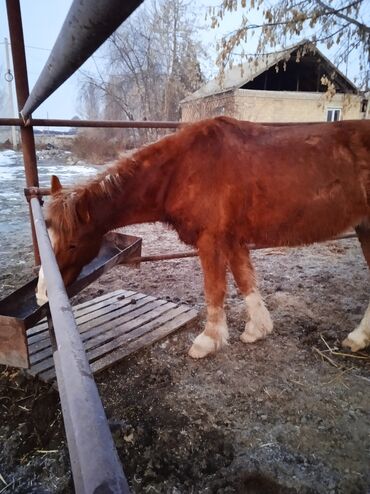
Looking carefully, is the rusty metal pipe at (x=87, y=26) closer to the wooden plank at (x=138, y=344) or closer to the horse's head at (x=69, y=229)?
the horse's head at (x=69, y=229)

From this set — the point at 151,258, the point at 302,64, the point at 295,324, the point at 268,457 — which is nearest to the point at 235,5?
the point at 151,258

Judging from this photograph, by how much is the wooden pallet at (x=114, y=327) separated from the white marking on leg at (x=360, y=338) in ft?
4.14

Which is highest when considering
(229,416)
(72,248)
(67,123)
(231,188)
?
(67,123)

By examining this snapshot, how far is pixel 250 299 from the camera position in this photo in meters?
2.78

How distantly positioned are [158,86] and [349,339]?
25.5 meters

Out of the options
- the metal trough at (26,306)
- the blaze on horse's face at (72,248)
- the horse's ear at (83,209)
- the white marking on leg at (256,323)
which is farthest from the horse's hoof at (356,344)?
the horse's ear at (83,209)

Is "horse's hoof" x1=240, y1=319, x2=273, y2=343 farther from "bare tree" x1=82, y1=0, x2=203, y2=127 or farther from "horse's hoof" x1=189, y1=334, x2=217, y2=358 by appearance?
"bare tree" x1=82, y1=0, x2=203, y2=127

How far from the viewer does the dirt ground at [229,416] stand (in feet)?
5.20

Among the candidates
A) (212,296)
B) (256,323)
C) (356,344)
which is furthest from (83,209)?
(356,344)

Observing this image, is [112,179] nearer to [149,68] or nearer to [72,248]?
[72,248]

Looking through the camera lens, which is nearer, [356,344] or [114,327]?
[356,344]

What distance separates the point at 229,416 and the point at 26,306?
1578mm

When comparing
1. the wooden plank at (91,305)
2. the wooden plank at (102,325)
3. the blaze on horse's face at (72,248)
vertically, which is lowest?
the wooden plank at (102,325)

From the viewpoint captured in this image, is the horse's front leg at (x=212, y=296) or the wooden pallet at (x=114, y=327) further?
the horse's front leg at (x=212, y=296)
